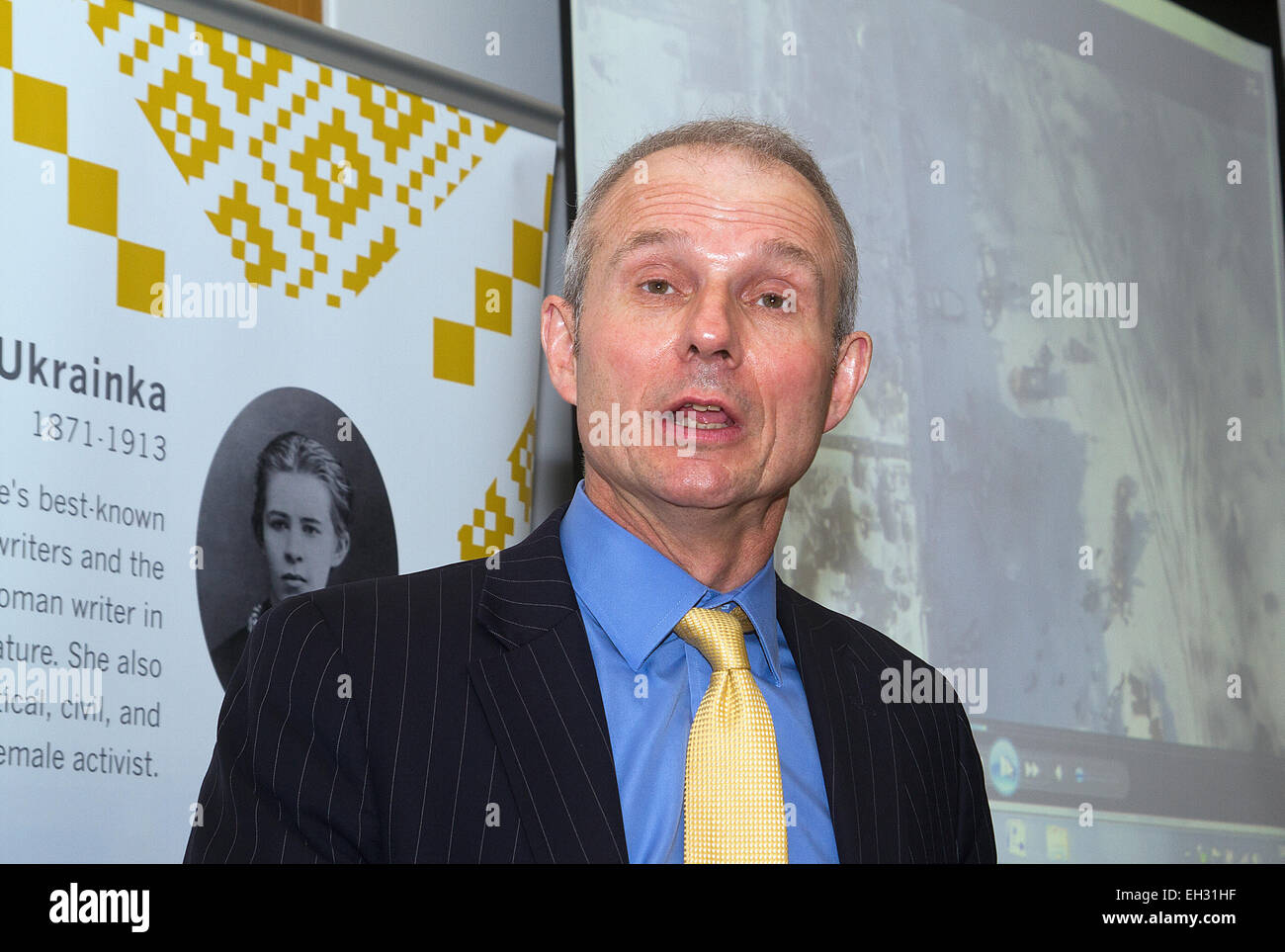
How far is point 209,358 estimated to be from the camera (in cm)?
228

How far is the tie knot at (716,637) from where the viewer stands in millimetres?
1442

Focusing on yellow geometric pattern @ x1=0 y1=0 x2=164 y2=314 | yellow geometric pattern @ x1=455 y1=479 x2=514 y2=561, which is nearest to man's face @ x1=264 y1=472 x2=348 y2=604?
yellow geometric pattern @ x1=455 y1=479 x2=514 y2=561

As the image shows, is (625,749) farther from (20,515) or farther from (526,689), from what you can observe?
(20,515)

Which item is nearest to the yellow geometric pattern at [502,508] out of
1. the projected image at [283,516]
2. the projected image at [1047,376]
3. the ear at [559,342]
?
the projected image at [283,516]

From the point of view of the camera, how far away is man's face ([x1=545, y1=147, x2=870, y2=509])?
1.50 meters

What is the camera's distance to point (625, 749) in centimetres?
138

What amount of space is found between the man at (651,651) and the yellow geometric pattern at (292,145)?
0.88 m

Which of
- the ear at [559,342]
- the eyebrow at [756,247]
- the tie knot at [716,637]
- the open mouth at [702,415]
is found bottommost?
the tie knot at [716,637]

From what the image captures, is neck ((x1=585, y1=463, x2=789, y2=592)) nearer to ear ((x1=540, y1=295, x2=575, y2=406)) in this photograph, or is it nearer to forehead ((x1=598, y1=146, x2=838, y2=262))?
ear ((x1=540, y1=295, x2=575, y2=406))

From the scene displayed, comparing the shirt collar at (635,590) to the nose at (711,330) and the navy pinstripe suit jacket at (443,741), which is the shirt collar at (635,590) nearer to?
the navy pinstripe suit jacket at (443,741)

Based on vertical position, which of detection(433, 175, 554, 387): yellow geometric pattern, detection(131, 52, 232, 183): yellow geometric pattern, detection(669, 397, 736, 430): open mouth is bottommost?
detection(669, 397, 736, 430): open mouth

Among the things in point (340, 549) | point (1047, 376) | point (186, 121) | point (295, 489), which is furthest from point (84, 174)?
point (1047, 376)

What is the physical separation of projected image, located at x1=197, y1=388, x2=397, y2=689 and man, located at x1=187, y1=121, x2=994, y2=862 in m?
0.82
